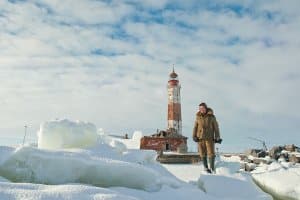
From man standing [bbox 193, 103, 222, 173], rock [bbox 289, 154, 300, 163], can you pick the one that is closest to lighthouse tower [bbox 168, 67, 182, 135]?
rock [bbox 289, 154, 300, 163]

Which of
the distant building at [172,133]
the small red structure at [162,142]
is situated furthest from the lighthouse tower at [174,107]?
the small red structure at [162,142]

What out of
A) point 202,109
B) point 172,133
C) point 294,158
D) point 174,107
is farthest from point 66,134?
point 174,107

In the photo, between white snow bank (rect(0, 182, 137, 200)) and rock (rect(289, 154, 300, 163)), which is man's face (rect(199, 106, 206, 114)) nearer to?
white snow bank (rect(0, 182, 137, 200))

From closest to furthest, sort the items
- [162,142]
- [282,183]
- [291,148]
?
[282,183] → [291,148] → [162,142]

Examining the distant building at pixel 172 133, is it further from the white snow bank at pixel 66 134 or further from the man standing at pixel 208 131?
the white snow bank at pixel 66 134

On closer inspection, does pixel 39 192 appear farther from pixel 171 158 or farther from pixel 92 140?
pixel 171 158

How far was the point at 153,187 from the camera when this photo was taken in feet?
15.5

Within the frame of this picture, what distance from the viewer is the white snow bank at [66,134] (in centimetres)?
625

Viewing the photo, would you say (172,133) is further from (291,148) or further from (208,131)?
(208,131)

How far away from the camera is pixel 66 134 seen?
6273 mm

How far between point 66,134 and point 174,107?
34829 millimetres

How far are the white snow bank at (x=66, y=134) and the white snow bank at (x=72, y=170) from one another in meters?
1.36

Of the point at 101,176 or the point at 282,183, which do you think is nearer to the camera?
the point at 101,176

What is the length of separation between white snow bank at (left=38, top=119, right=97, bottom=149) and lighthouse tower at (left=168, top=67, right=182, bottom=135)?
3228 centimetres
